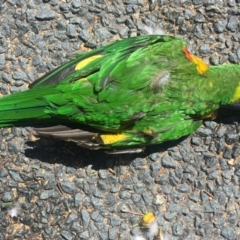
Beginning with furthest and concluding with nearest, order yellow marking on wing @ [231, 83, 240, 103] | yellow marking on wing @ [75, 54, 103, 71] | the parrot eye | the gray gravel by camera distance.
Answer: the gray gravel
yellow marking on wing @ [75, 54, 103, 71]
yellow marking on wing @ [231, 83, 240, 103]
the parrot eye

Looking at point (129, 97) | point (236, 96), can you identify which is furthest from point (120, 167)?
point (236, 96)

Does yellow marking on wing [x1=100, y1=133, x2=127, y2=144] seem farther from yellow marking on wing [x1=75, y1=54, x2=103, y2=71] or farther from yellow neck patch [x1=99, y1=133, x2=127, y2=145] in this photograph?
yellow marking on wing [x1=75, y1=54, x2=103, y2=71]

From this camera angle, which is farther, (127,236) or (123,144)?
(127,236)

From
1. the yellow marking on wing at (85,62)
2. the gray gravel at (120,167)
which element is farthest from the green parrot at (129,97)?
the gray gravel at (120,167)

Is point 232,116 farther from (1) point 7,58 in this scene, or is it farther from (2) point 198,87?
(1) point 7,58

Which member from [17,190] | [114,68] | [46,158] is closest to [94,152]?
Result: [46,158]

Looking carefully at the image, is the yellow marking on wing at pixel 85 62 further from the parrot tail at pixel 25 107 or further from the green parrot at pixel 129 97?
the parrot tail at pixel 25 107

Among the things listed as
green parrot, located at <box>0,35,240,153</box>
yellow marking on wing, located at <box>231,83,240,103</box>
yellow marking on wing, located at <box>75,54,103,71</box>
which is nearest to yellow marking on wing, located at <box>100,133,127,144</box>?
green parrot, located at <box>0,35,240,153</box>

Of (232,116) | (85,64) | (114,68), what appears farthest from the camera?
(232,116)
